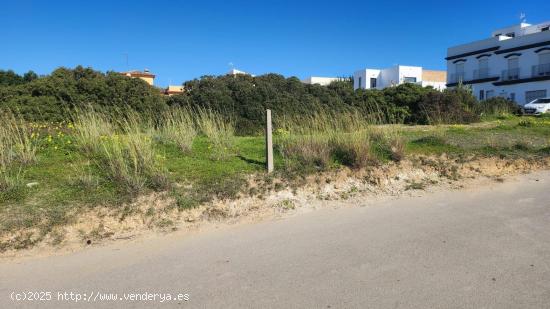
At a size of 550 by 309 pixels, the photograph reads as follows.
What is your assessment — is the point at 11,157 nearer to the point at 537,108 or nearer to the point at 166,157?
the point at 166,157

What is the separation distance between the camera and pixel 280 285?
12.7 feet

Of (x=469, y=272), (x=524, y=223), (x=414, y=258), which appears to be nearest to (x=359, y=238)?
(x=414, y=258)

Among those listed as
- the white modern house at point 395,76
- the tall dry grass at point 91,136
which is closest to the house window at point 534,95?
the white modern house at point 395,76

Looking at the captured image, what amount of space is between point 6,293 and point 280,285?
92.4 inches

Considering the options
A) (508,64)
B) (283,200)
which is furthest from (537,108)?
(283,200)

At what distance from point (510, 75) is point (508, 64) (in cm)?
130

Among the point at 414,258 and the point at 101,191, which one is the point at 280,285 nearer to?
the point at 414,258

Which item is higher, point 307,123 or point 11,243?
point 307,123

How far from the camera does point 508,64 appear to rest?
48.1 metres

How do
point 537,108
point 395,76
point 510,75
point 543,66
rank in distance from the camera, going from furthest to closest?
point 395,76, point 510,75, point 543,66, point 537,108

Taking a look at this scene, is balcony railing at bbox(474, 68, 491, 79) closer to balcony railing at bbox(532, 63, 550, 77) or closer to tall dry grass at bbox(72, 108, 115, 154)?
balcony railing at bbox(532, 63, 550, 77)

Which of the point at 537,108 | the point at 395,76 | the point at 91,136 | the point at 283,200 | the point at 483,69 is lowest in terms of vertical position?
the point at 283,200

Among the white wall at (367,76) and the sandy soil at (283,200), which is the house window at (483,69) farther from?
the sandy soil at (283,200)

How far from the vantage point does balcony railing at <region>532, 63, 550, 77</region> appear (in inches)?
1734
